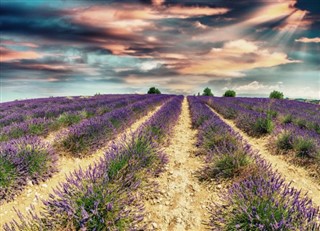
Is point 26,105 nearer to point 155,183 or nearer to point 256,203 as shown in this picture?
point 155,183

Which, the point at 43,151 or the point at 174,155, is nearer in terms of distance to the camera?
the point at 43,151

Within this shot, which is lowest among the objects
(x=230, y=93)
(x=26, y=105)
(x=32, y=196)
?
(x=32, y=196)

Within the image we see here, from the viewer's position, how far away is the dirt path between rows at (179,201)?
10.8ft

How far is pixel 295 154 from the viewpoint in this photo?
246 inches

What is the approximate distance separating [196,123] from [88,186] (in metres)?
7.60

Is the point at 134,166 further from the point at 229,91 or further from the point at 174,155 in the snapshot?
the point at 229,91

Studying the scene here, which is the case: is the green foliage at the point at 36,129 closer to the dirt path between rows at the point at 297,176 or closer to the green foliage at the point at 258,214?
the dirt path between rows at the point at 297,176

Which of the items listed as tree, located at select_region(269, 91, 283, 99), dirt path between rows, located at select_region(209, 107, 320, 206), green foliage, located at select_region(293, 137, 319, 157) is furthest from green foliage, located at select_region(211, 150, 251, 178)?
tree, located at select_region(269, 91, 283, 99)

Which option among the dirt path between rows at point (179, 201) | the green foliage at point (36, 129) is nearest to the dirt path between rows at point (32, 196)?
the dirt path between rows at point (179, 201)

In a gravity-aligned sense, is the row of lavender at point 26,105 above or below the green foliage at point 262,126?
above

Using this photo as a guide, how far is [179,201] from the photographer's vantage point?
12.7 ft

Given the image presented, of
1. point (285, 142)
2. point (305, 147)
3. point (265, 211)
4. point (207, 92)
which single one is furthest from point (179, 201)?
point (207, 92)

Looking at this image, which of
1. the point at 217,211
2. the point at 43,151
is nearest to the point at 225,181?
the point at 217,211

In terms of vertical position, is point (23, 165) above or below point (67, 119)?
below
